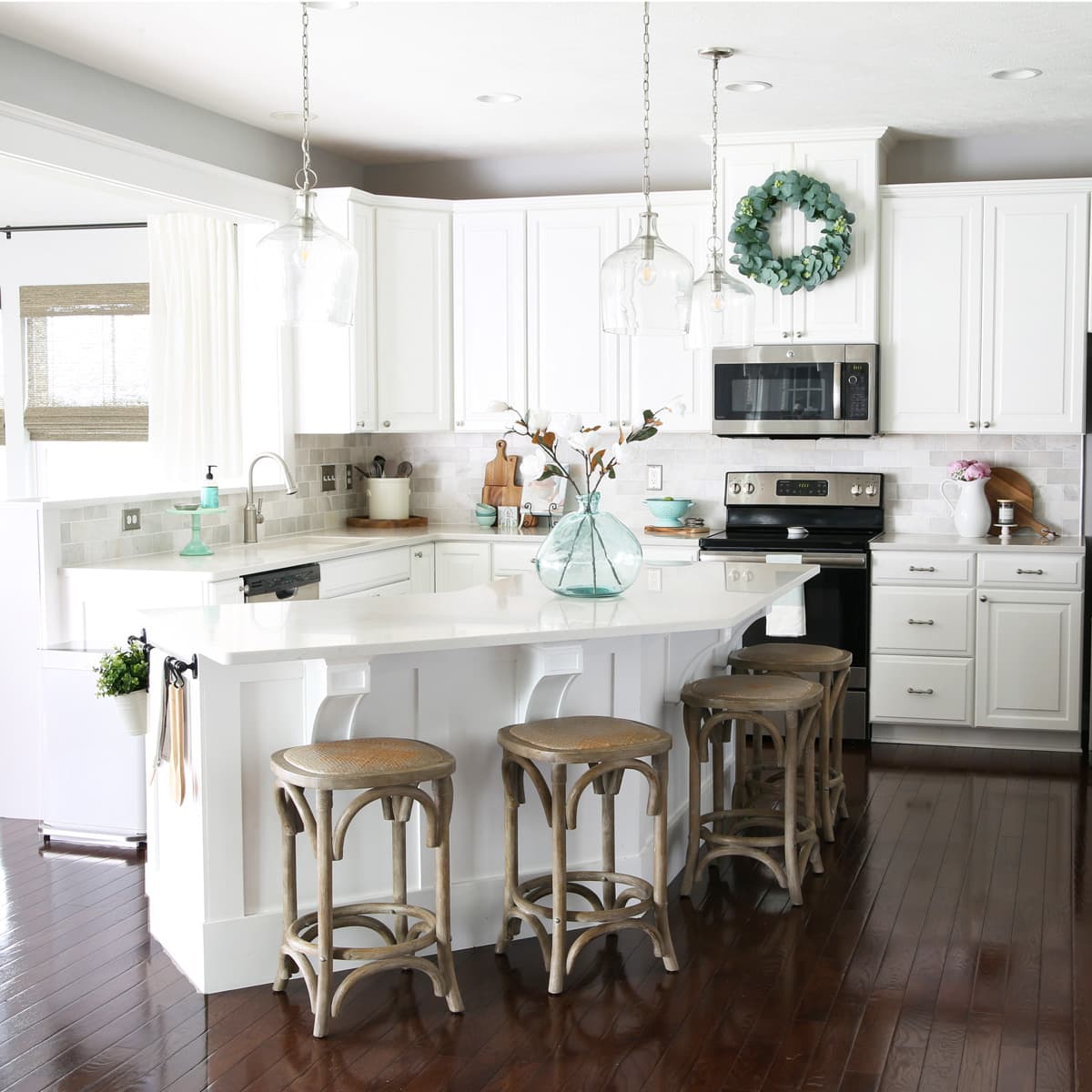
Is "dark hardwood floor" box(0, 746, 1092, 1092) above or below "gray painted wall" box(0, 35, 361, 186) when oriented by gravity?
below

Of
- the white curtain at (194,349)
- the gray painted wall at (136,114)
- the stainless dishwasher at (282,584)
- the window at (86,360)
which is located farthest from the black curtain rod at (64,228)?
the stainless dishwasher at (282,584)

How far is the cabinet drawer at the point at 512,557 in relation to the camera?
6270 mm

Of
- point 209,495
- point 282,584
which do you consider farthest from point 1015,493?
point 209,495

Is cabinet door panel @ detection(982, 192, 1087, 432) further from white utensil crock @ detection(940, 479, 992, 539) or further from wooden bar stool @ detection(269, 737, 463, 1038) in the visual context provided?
wooden bar stool @ detection(269, 737, 463, 1038)

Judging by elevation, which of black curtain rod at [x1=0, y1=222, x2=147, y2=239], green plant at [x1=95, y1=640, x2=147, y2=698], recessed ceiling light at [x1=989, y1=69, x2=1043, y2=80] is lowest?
green plant at [x1=95, y1=640, x2=147, y2=698]

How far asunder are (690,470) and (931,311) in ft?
4.52

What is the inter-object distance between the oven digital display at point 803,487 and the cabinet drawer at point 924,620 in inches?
29.1

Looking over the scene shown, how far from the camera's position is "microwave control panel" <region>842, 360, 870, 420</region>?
5.95 metres

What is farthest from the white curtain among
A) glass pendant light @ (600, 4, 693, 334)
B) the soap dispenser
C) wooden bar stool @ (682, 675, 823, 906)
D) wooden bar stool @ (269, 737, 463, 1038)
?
wooden bar stool @ (269, 737, 463, 1038)

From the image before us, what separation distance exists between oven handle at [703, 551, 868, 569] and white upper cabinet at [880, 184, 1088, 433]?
70cm

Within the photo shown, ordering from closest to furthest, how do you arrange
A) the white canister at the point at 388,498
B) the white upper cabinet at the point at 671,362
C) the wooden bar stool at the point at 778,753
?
the wooden bar stool at the point at 778,753
the white upper cabinet at the point at 671,362
the white canister at the point at 388,498

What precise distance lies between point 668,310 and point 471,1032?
5.98 ft

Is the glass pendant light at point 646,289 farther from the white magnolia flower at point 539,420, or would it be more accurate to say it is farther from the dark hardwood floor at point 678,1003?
the dark hardwood floor at point 678,1003

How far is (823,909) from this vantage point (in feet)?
12.6
